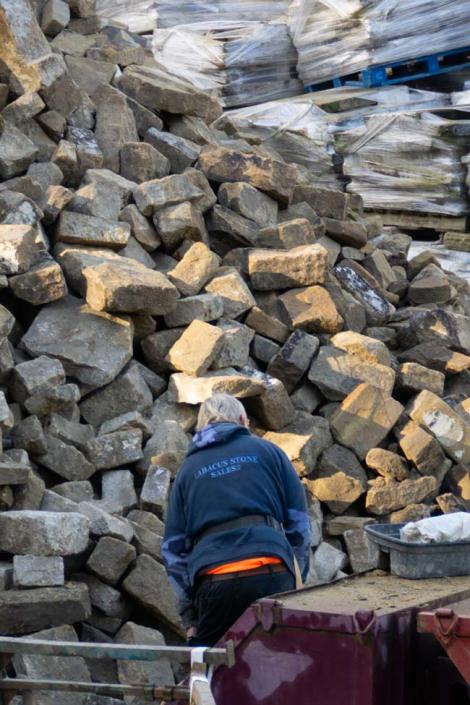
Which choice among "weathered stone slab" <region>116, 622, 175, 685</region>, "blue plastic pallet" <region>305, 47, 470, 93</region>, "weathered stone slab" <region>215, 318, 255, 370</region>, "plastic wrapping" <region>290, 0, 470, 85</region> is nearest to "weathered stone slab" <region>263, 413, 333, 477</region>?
"weathered stone slab" <region>215, 318, 255, 370</region>

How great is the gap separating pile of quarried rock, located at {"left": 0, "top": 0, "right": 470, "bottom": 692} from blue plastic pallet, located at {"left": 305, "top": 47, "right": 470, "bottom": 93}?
405 centimetres

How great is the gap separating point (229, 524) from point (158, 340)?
Answer: 3.42 m

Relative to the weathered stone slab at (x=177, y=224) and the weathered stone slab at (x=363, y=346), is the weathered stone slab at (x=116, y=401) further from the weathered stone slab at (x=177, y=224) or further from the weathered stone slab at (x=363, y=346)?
the weathered stone slab at (x=363, y=346)

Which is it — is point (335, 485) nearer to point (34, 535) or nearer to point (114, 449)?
point (114, 449)

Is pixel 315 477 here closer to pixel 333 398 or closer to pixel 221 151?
pixel 333 398

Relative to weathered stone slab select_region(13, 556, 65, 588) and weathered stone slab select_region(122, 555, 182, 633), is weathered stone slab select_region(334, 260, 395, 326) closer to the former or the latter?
weathered stone slab select_region(122, 555, 182, 633)

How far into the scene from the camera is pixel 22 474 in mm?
6695

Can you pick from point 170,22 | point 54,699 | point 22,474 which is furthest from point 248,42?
point 54,699

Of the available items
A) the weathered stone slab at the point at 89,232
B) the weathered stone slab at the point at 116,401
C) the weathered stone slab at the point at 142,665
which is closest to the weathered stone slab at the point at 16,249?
the weathered stone slab at the point at 89,232

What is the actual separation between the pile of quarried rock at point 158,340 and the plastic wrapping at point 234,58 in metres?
3.96

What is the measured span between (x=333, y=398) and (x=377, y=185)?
16.6 feet

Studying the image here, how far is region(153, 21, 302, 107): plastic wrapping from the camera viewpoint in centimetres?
1508

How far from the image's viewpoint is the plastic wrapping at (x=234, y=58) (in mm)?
15078

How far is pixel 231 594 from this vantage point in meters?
5.15
